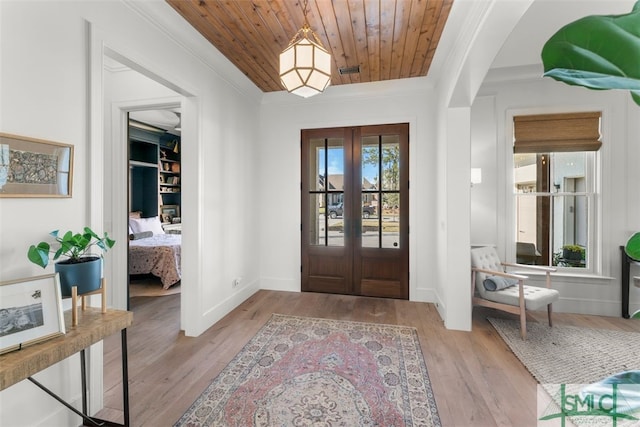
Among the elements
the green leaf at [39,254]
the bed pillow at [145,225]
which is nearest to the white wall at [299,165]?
the bed pillow at [145,225]

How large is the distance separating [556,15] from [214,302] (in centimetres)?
426

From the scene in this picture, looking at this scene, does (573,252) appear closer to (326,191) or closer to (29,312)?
(326,191)

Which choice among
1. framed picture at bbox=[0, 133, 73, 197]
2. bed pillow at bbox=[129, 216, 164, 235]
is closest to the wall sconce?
framed picture at bbox=[0, 133, 73, 197]

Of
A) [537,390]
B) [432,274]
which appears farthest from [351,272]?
[537,390]

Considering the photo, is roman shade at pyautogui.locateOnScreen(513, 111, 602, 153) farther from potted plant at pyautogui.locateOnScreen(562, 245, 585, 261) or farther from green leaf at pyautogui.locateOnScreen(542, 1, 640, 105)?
green leaf at pyautogui.locateOnScreen(542, 1, 640, 105)

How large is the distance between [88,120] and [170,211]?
5.30 meters

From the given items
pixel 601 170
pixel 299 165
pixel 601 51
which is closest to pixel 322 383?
pixel 601 51

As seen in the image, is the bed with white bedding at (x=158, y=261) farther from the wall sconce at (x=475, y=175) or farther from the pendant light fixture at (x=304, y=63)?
the wall sconce at (x=475, y=175)

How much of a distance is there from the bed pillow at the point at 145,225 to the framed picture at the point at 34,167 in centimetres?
378

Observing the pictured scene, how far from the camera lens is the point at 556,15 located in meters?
2.47

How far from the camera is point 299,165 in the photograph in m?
4.17

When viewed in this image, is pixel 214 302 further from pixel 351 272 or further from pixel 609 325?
pixel 609 325

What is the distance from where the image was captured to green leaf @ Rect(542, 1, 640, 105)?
50cm

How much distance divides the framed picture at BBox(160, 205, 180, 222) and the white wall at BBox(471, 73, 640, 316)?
6.12 meters
